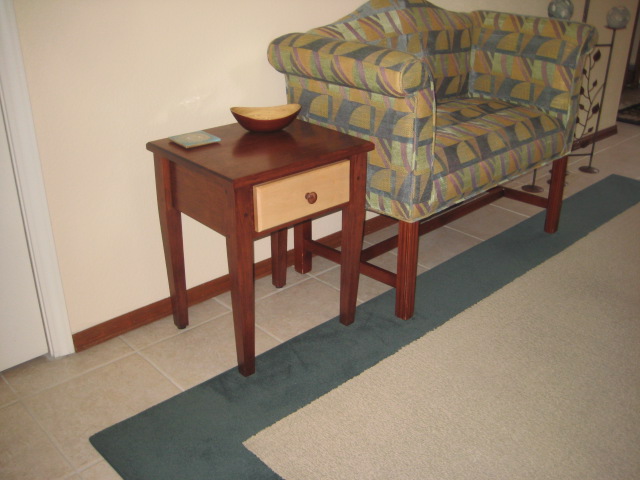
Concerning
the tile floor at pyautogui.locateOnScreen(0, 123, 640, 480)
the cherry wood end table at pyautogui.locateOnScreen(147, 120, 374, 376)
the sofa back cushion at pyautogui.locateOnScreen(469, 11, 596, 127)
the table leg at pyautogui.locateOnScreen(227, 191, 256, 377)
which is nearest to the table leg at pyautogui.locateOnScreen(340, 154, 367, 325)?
the cherry wood end table at pyautogui.locateOnScreen(147, 120, 374, 376)

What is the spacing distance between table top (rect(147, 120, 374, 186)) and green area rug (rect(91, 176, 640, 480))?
0.58m

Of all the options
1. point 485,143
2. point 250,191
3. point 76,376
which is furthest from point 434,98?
point 76,376

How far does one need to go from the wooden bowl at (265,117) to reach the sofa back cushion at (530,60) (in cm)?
106

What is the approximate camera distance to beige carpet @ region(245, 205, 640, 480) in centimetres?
143

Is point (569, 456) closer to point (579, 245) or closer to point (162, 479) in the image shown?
point (162, 479)

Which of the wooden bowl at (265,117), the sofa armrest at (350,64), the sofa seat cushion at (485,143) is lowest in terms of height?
the sofa seat cushion at (485,143)

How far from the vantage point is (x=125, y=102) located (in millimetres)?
1741

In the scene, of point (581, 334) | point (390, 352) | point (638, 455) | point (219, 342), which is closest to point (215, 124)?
point (219, 342)

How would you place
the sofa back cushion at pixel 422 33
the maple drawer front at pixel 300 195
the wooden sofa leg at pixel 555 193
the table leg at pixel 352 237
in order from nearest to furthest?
the maple drawer front at pixel 300 195 < the table leg at pixel 352 237 < the sofa back cushion at pixel 422 33 < the wooden sofa leg at pixel 555 193

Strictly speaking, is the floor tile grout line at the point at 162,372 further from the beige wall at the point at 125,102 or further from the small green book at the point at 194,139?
the small green book at the point at 194,139

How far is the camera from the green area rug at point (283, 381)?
1454 millimetres

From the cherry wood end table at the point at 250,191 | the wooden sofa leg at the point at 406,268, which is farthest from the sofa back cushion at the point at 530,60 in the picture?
the cherry wood end table at the point at 250,191

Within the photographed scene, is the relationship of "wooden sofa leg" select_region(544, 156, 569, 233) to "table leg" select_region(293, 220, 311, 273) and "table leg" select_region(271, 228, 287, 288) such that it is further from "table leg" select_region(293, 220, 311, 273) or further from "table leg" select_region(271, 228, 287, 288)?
"table leg" select_region(271, 228, 287, 288)

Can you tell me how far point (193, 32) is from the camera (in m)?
1.83
